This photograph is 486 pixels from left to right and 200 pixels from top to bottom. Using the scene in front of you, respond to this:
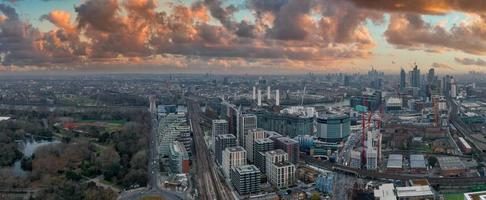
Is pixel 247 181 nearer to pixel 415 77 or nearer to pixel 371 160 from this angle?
pixel 371 160

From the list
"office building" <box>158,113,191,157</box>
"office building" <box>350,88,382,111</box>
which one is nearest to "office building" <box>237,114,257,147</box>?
"office building" <box>158,113,191,157</box>

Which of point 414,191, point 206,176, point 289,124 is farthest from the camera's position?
point 289,124

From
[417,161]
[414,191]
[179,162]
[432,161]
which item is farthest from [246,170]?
[432,161]

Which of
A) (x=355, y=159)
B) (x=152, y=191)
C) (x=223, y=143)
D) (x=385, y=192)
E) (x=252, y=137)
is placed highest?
(x=252, y=137)

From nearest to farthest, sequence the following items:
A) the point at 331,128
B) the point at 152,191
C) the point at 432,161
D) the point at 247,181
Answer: the point at 247,181 → the point at 152,191 → the point at 432,161 → the point at 331,128

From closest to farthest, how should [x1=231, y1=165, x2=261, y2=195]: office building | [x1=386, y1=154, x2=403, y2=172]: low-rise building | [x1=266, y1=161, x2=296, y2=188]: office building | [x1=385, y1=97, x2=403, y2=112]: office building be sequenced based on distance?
[x1=231, y1=165, x2=261, y2=195]: office building
[x1=266, y1=161, x2=296, y2=188]: office building
[x1=386, y1=154, x2=403, y2=172]: low-rise building
[x1=385, y1=97, x2=403, y2=112]: office building

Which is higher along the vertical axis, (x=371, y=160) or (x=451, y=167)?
(x=371, y=160)

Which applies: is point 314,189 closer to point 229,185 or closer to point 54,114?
point 229,185

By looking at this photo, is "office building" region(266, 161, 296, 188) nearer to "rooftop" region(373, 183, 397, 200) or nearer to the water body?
"rooftop" region(373, 183, 397, 200)

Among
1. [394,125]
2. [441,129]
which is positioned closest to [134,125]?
[394,125]
